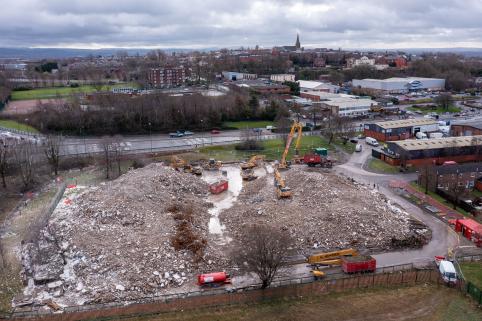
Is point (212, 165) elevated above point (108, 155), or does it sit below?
below

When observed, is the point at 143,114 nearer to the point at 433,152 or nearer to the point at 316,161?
the point at 316,161

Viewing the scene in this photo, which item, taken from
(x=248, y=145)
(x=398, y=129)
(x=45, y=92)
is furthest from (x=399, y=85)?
(x=45, y=92)

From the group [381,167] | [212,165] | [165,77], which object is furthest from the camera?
[165,77]

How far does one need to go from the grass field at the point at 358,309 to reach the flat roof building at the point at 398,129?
100 ft

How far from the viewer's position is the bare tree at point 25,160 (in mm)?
33000

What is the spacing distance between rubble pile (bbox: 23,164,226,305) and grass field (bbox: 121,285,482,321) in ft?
9.34

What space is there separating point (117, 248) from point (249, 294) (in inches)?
292

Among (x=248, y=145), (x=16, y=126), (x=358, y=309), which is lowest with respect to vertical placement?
(x=358, y=309)

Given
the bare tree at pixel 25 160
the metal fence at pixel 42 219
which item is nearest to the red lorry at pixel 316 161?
the metal fence at pixel 42 219

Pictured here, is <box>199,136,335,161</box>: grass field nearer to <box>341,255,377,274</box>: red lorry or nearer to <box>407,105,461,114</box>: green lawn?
<box>341,255,377,274</box>: red lorry

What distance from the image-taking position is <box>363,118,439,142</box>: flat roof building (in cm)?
4681

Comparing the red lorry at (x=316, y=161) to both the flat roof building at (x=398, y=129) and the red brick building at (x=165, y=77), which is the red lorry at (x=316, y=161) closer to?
the flat roof building at (x=398, y=129)

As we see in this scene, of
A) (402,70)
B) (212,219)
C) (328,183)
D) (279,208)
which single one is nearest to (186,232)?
(212,219)

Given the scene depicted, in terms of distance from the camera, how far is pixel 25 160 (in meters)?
35.7
